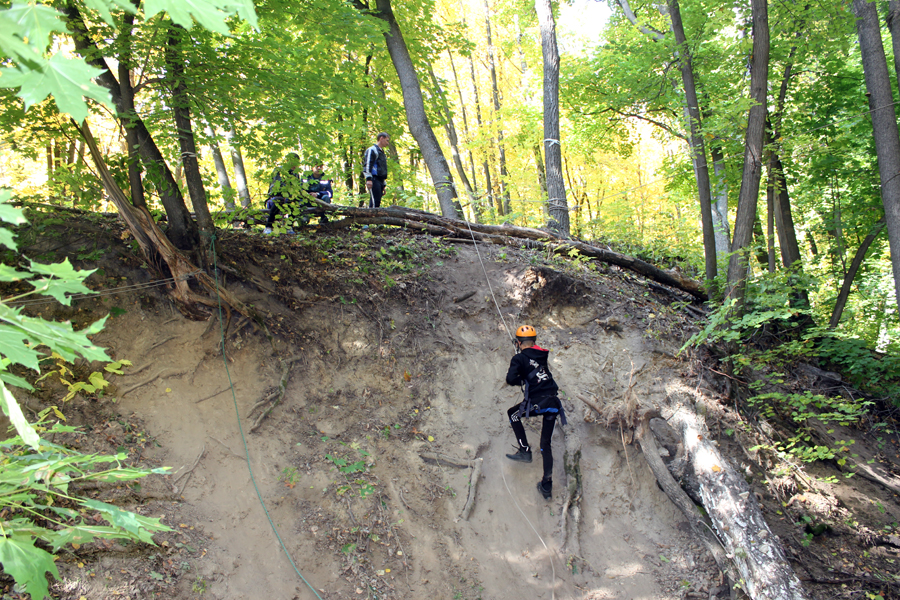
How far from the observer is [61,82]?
5.15ft

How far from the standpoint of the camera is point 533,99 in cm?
1725

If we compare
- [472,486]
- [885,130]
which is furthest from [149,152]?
[885,130]

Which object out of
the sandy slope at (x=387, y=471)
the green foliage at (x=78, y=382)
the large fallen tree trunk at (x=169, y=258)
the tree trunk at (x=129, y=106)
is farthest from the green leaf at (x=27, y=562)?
the tree trunk at (x=129, y=106)

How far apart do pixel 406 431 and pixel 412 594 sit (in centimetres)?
195

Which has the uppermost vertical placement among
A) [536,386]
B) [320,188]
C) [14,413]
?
[320,188]

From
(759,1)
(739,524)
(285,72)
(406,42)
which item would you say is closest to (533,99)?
(406,42)

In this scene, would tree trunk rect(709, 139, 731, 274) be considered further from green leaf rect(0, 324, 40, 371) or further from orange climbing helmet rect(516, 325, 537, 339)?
green leaf rect(0, 324, 40, 371)

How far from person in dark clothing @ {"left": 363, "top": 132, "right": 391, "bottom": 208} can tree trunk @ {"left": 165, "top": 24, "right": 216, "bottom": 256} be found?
3.49 metres

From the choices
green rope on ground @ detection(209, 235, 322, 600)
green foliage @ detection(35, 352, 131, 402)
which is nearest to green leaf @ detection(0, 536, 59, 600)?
green rope on ground @ detection(209, 235, 322, 600)

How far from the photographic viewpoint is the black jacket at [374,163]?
934cm

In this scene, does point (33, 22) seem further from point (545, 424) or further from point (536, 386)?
point (545, 424)

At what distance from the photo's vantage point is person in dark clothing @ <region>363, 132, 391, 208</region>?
935 cm

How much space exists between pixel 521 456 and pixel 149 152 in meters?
6.05

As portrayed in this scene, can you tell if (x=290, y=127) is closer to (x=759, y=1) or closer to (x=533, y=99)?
(x=759, y=1)
